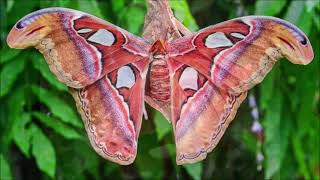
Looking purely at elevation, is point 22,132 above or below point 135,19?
below

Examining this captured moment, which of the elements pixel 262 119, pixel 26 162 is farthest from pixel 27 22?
pixel 262 119

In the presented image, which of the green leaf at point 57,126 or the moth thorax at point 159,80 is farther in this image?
the green leaf at point 57,126

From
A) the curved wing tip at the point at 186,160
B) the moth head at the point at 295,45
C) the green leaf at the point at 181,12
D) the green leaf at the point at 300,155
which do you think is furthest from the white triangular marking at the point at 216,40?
the green leaf at the point at 300,155

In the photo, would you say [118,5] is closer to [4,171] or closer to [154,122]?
[154,122]

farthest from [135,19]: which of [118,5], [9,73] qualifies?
[9,73]

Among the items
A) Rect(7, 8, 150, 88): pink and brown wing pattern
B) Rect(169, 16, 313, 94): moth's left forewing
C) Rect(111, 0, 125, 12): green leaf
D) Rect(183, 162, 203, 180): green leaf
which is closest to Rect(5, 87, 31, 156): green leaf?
Rect(111, 0, 125, 12): green leaf

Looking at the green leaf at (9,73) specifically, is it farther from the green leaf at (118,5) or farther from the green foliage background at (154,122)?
the green leaf at (118,5)

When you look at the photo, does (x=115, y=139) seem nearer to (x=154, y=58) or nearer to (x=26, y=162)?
(x=154, y=58)
